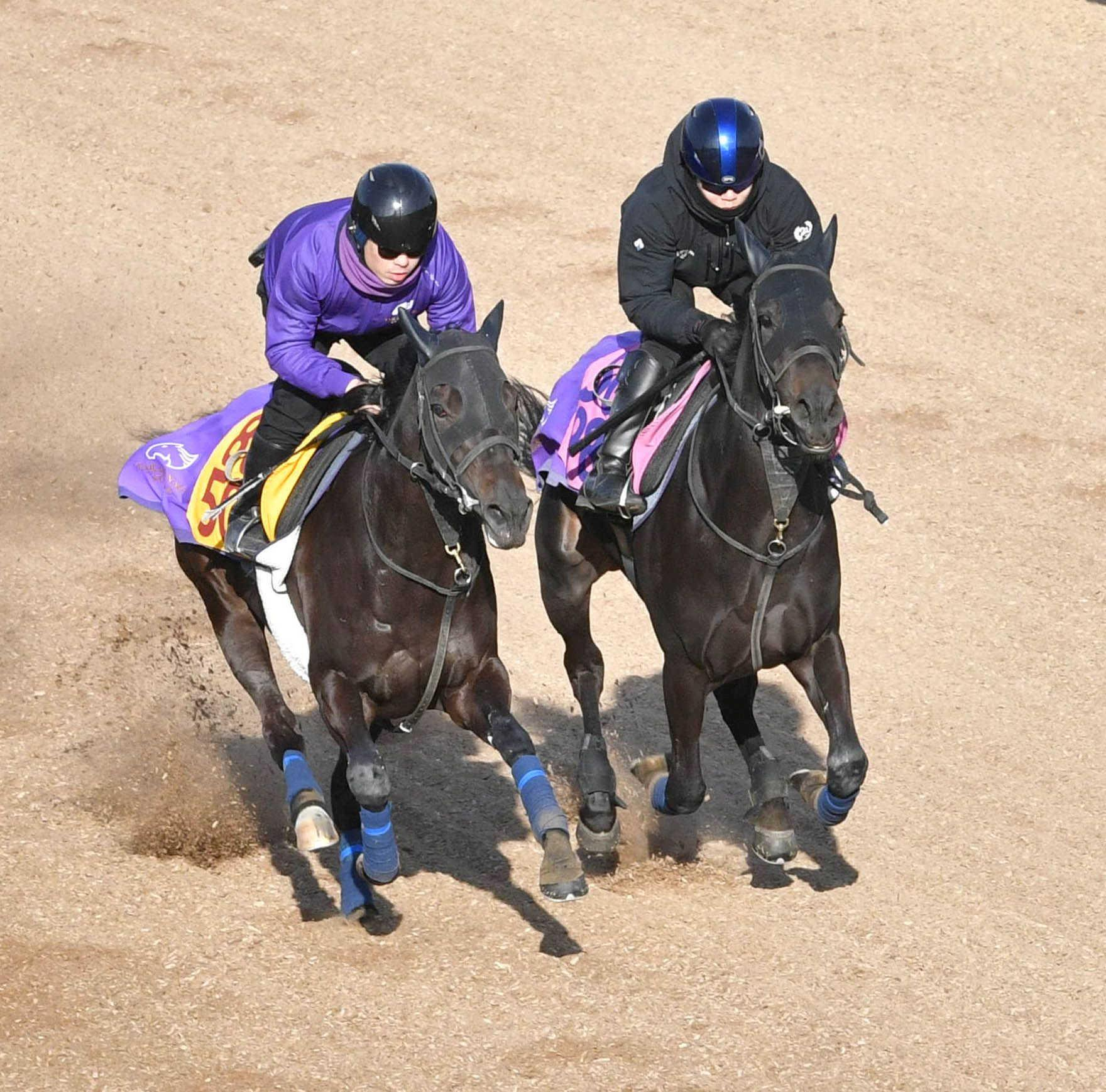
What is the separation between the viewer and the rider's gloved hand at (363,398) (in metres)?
7.47

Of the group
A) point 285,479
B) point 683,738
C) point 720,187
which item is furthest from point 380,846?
point 720,187

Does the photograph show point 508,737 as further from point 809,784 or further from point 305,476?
point 809,784

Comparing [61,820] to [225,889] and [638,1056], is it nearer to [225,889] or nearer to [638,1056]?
[225,889]

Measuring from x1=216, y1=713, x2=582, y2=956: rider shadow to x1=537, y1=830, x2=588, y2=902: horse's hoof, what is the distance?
0.99 m

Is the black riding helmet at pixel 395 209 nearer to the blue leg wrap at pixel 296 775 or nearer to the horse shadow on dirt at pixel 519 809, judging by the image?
the blue leg wrap at pixel 296 775

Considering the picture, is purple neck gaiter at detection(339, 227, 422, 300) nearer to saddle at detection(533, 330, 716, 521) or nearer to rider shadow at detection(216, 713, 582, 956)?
saddle at detection(533, 330, 716, 521)

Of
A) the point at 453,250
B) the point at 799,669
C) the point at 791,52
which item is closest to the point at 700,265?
the point at 453,250

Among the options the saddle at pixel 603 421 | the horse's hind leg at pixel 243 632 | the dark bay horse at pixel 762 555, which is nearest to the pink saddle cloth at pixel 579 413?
the saddle at pixel 603 421

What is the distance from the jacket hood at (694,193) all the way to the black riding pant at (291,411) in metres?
1.50

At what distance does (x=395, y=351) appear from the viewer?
26.6ft

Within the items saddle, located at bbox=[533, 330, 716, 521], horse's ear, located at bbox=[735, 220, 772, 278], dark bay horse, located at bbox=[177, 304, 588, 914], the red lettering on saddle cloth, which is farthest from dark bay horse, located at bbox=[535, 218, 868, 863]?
the red lettering on saddle cloth

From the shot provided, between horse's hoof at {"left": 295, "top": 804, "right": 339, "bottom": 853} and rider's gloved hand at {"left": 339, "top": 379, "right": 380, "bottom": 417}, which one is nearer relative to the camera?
rider's gloved hand at {"left": 339, "top": 379, "right": 380, "bottom": 417}

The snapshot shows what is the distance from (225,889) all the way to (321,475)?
7.13ft

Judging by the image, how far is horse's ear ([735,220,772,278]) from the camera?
7418mm
